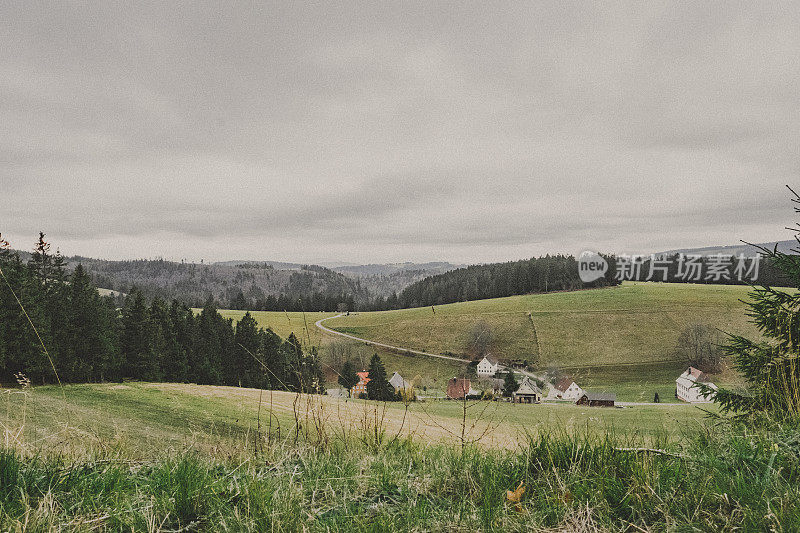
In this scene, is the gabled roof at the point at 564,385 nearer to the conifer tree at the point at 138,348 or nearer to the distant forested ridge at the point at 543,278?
the conifer tree at the point at 138,348

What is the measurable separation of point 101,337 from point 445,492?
136 ft

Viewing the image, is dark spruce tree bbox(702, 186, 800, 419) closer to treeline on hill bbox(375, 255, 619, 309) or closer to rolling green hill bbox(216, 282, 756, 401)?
rolling green hill bbox(216, 282, 756, 401)

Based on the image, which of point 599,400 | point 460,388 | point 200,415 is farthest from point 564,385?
point 460,388

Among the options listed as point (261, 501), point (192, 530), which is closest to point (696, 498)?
point (261, 501)

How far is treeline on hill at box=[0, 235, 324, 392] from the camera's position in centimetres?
2911

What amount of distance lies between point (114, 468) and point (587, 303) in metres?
101

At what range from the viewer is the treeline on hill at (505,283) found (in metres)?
120

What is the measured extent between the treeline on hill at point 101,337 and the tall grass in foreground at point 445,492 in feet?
83.0

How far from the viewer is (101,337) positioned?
116 ft

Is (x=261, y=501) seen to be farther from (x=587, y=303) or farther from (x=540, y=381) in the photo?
(x=587, y=303)

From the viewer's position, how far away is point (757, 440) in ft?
9.02

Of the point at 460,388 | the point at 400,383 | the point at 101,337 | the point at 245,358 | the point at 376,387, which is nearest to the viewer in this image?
the point at 460,388

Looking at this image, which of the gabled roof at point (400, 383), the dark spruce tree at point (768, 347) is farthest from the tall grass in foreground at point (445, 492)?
the dark spruce tree at point (768, 347)

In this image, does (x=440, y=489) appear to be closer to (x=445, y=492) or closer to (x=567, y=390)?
(x=445, y=492)
